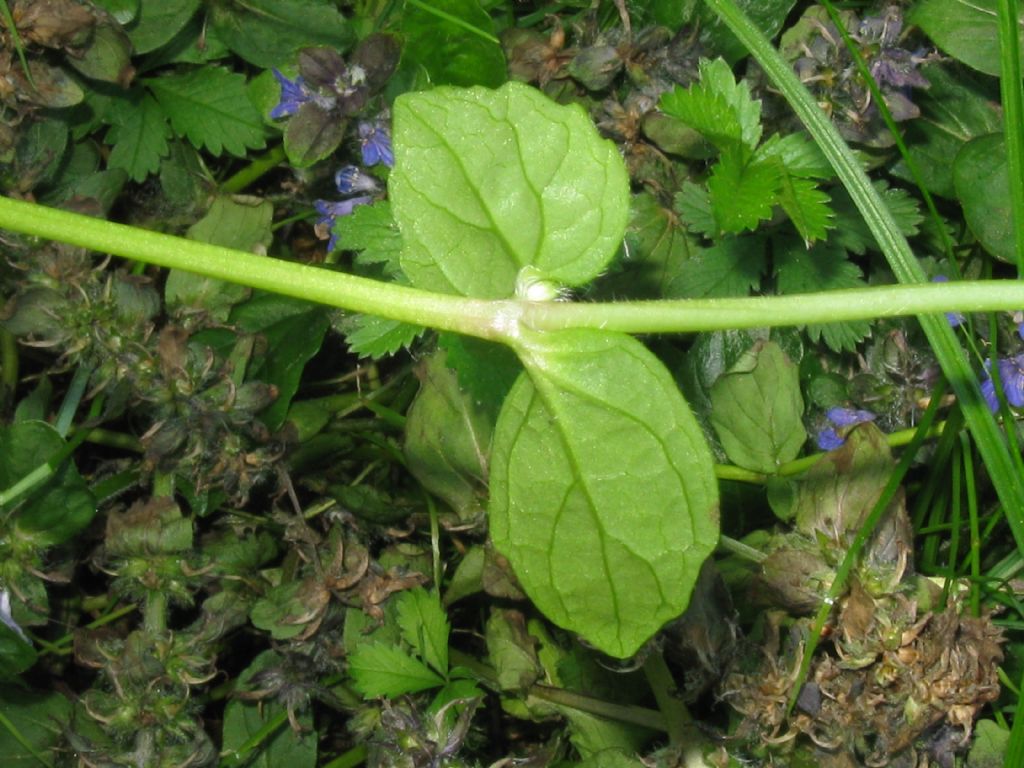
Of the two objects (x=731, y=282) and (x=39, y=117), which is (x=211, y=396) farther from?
(x=731, y=282)

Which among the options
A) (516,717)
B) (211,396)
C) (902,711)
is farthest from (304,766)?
(902,711)

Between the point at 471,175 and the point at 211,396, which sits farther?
the point at 211,396

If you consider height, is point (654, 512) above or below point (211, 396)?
above

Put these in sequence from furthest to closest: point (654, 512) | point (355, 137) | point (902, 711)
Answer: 1. point (355, 137)
2. point (902, 711)
3. point (654, 512)

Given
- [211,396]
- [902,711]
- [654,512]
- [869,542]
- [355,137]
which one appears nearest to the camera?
[654,512]

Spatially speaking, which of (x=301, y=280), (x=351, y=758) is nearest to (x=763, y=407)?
(x=351, y=758)

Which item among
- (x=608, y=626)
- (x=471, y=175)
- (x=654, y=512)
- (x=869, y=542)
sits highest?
(x=471, y=175)

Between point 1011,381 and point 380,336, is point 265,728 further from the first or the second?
point 1011,381

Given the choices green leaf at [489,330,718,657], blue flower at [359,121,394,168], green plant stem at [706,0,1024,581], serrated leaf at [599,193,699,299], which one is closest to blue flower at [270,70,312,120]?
blue flower at [359,121,394,168]

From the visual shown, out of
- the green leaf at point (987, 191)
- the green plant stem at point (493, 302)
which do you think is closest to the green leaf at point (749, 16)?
the green leaf at point (987, 191)
